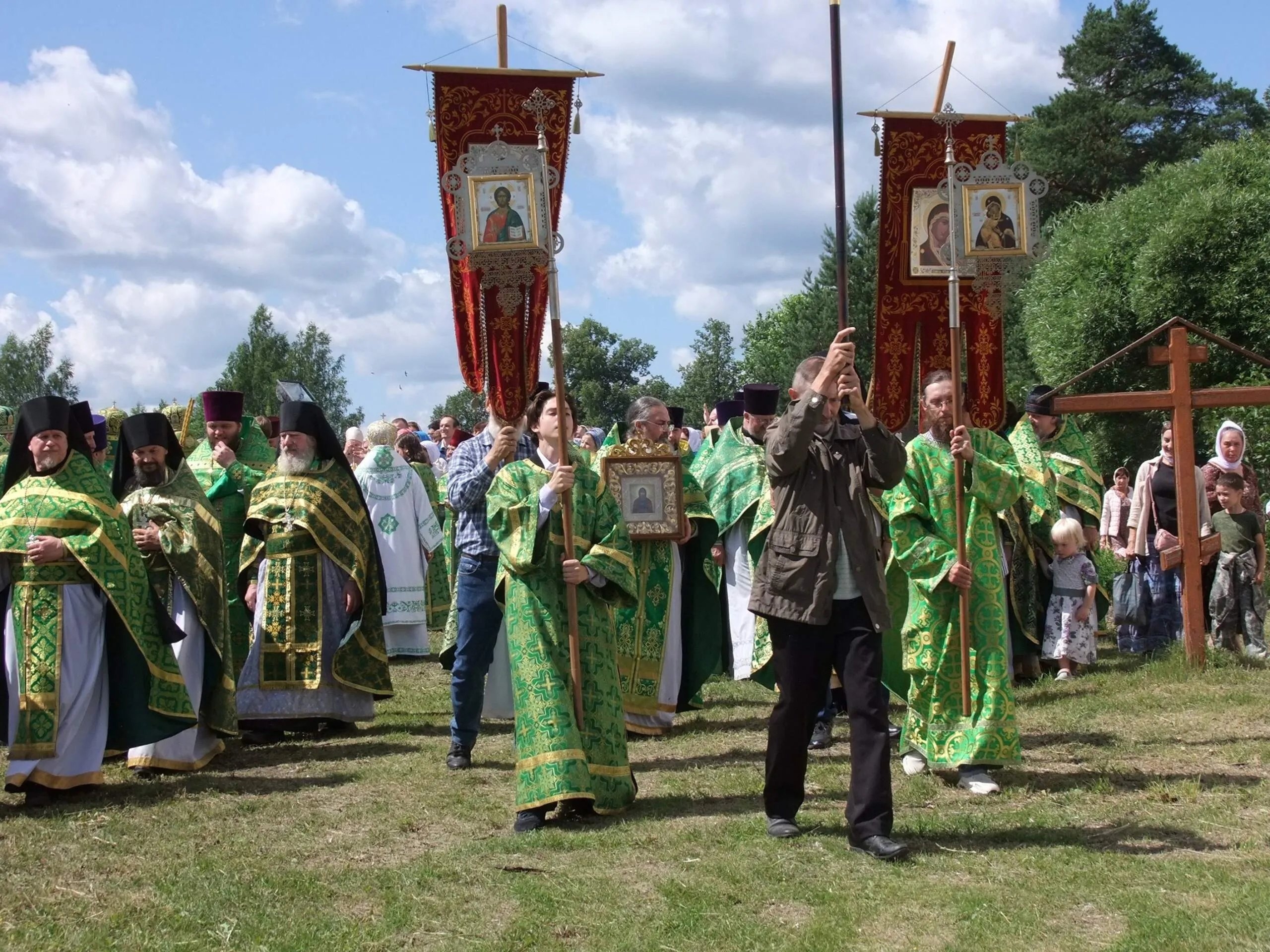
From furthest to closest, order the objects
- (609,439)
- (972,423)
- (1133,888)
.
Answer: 1. (609,439)
2. (972,423)
3. (1133,888)

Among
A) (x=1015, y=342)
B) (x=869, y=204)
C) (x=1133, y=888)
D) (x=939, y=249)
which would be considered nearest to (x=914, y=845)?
(x=1133, y=888)

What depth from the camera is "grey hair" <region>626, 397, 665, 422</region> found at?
914cm

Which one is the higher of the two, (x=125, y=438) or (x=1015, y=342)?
(x=1015, y=342)

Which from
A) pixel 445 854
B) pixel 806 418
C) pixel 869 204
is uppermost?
pixel 869 204

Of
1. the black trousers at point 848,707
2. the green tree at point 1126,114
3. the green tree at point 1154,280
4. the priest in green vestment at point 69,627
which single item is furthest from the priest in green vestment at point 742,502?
the green tree at point 1126,114

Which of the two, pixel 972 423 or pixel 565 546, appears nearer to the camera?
pixel 565 546

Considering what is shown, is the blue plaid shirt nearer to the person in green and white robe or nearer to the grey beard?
the grey beard

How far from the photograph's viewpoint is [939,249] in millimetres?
7977

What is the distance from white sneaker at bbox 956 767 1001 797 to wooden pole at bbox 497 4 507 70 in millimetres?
4199

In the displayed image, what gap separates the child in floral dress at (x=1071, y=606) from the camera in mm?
10648

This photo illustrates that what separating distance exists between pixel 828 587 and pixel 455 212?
2755 millimetres

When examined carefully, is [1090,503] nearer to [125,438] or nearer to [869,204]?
[125,438]

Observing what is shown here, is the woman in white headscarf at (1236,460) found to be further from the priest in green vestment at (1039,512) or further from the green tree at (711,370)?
the green tree at (711,370)

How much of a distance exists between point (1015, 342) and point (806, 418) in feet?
117
